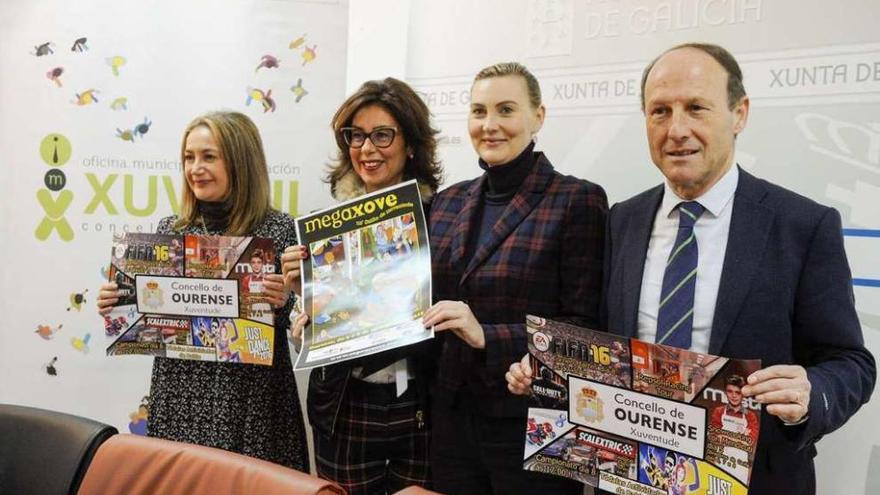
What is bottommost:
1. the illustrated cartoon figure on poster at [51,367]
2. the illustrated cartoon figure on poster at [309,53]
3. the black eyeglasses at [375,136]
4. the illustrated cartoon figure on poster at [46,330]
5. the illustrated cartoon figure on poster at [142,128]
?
the illustrated cartoon figure on poster at [51,367]

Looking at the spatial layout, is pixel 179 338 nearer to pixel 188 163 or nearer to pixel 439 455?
pixel 188 163

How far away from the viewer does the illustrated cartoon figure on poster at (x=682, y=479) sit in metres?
1.43

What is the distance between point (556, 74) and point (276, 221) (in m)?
1.20

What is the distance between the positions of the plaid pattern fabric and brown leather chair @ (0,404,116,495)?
2.46 ft

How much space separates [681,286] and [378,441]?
42.3 inches

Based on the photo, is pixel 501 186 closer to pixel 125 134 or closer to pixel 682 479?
pixel 682 479

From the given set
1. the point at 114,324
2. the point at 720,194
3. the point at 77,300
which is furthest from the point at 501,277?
the point at 77,300

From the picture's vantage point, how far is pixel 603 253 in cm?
190

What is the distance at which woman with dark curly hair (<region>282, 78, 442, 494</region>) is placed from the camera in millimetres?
2160

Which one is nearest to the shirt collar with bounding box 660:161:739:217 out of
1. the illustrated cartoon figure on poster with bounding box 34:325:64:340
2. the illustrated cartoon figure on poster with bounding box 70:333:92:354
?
the illustrated cartoon figure on poster with bounding box 70:333:92:354

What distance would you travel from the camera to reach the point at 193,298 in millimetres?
2326

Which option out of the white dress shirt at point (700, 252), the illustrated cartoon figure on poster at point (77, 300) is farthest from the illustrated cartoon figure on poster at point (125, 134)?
the white dress shirt at point (700, 252)

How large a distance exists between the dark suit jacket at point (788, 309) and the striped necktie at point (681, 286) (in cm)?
7

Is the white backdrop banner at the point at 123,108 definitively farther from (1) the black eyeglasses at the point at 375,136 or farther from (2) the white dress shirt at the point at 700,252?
(2) the white dress shirt at the point at 700,252
